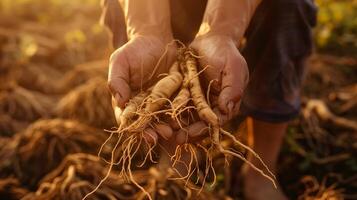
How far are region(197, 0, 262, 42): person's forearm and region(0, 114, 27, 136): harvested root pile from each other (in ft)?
5.32

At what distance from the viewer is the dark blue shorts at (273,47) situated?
1990 mm

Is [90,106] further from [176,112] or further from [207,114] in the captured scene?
[207,114]

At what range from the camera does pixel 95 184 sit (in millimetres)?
2275

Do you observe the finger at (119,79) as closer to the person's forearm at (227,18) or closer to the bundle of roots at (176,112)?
the bundle of roots at (176,112)

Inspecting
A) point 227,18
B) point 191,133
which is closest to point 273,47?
point 227,18

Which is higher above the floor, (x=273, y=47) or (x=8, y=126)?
(x=273, y=47)

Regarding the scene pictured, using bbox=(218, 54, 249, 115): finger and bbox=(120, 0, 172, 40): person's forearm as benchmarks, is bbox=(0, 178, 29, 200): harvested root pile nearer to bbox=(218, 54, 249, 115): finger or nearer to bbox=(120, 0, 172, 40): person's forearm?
bbox=(120, 0, 172, 40): person's forearm

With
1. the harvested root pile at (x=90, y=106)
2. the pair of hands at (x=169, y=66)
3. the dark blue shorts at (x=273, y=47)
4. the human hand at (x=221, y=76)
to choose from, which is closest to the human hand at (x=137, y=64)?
the pair of hands at (x=169, y=66)

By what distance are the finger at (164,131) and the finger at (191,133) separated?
2 centimetres

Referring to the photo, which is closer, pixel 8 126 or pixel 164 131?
pixel 164 131

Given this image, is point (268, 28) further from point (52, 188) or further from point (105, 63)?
point (105, 63)

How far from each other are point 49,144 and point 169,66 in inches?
46.1

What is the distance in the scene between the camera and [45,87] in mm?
3453

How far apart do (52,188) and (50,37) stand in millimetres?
2380
